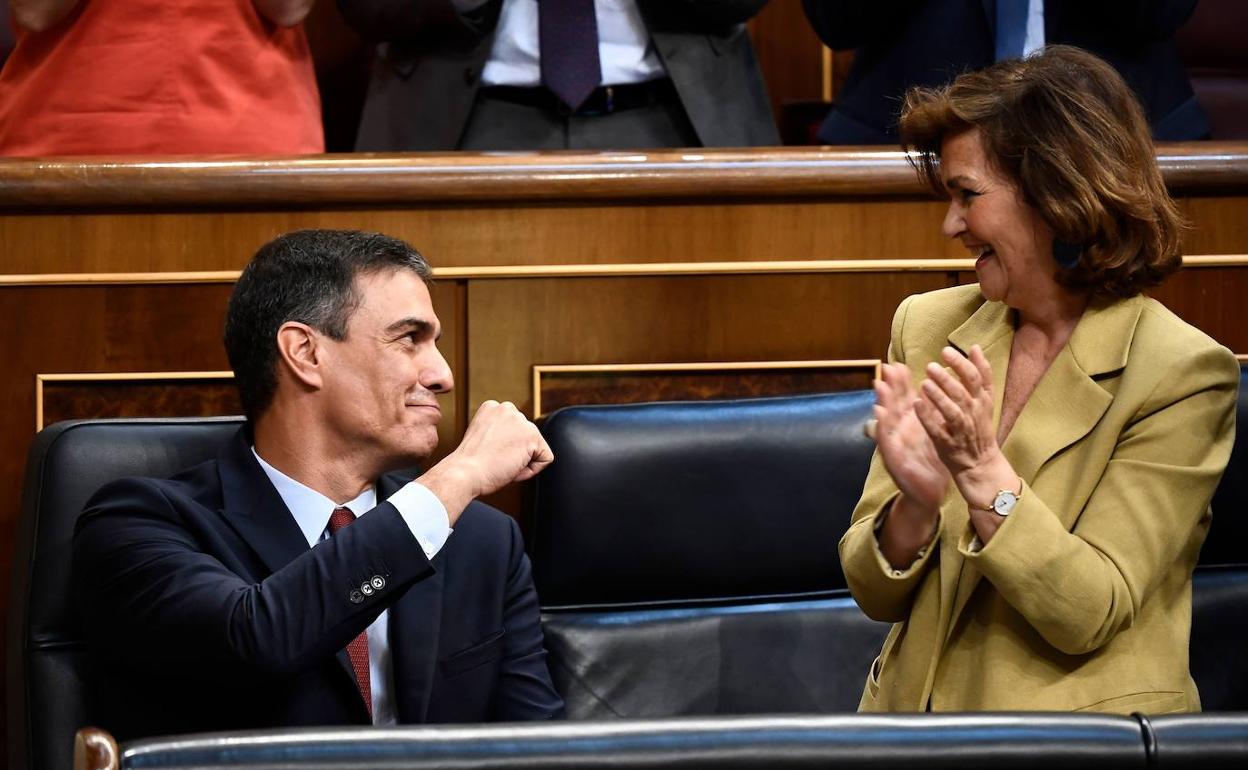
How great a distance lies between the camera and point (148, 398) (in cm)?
199

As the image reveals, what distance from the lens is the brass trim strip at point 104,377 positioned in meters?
1.96

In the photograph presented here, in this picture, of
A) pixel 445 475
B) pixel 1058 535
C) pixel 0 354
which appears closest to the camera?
pixel 1058 535

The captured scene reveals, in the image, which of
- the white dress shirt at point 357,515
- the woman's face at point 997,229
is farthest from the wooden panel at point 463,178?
the woman's face at point 997,229

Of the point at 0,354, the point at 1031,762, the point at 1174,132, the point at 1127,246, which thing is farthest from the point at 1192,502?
the point at 0,354

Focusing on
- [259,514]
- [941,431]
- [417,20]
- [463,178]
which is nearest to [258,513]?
[259,514]

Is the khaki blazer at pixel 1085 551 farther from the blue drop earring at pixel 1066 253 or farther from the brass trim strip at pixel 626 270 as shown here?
the brass trim strip at pixel 626 270

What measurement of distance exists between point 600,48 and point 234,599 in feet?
3.93

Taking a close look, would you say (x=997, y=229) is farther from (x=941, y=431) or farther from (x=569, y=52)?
(x=569, y=52)

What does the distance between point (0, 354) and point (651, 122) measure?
39.6 inches

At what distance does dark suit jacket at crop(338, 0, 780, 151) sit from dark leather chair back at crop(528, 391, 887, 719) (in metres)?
0.71

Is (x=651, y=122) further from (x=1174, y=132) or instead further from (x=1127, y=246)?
(x=1127, y=246)

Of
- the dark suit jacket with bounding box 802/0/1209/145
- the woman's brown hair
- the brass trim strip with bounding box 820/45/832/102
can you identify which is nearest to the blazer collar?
the woman's brown hair

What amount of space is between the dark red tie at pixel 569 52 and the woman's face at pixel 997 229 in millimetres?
925

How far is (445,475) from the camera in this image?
Result: 61.6 inches
